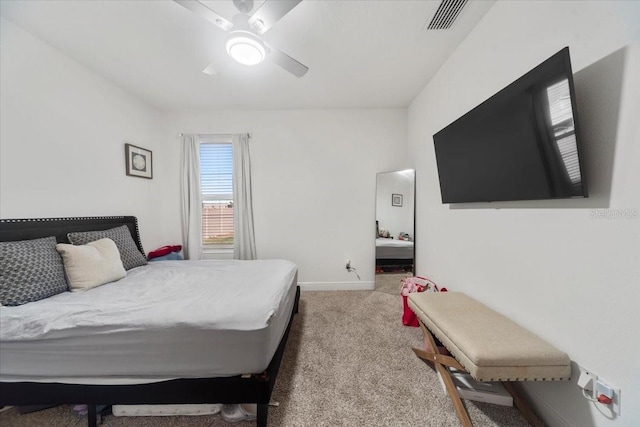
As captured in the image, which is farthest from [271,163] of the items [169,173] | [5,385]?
[5,385]

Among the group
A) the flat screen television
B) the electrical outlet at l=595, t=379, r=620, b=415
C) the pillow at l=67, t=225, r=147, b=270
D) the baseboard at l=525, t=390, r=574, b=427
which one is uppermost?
the flat screen television

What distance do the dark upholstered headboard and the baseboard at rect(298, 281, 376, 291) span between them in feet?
7.81

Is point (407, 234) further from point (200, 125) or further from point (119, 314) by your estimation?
point (200, 125)

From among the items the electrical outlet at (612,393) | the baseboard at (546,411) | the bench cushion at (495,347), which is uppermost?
the bench cushion at (495,347)

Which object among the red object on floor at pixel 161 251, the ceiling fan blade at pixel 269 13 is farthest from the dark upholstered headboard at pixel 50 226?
the ceiling fan blade at pixel 269 13

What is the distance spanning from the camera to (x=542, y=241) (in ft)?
4.07

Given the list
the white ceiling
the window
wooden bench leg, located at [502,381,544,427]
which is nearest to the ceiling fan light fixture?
the white ceiling

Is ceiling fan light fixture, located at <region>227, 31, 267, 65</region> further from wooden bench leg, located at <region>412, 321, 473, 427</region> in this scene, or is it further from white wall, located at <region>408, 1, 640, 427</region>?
wooden bench leg, located at <region>412, 321, 473, 427</region>

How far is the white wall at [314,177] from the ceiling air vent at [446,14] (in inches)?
58.0

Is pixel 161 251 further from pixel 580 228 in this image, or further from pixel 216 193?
pixel 580 228

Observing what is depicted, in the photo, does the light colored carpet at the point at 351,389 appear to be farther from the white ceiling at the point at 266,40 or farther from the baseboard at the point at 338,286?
the white ceiling at the point at 266,40

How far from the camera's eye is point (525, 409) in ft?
4.16

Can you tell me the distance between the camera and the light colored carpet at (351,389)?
126cm

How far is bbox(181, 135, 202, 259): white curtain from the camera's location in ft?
10.3
